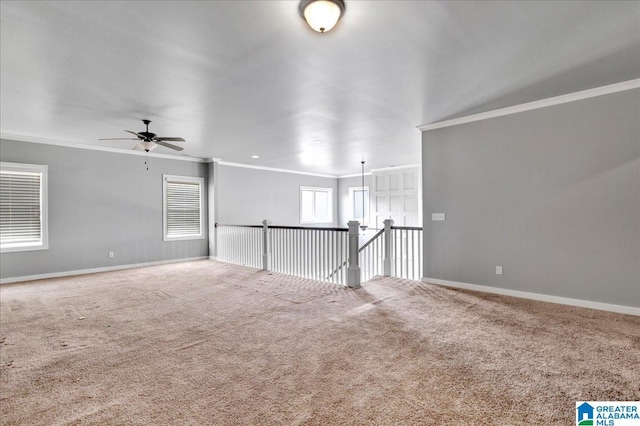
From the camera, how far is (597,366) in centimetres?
230

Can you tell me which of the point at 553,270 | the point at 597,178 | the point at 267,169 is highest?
the point at 267,169

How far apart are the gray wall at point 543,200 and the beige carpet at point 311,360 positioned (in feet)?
1.49

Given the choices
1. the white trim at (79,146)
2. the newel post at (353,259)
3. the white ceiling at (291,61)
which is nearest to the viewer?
the white ceiling at (291,61)

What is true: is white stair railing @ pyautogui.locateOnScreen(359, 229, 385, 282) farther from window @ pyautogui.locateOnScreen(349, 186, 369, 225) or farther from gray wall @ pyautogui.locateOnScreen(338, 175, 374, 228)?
gray wall @ pyautogui.locateOnScreen(338, 175, 374, 228)

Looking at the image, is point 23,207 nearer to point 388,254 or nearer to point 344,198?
point 388,254

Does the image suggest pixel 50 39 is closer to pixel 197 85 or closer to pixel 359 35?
pixel 197 85

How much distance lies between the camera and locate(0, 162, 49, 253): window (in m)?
5.32

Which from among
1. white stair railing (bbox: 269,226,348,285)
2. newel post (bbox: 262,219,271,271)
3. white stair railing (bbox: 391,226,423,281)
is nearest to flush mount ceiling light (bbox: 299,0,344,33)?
white stair railing (bbox: 269,226,348,285)

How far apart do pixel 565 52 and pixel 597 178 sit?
172 centimetres

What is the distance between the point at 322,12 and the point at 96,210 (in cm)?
636

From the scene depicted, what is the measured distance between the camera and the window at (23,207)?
17.5 feet

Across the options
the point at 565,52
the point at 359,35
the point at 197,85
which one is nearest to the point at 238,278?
the point at 197,85

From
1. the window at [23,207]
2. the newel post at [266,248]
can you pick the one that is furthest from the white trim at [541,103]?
the window at [23,207]

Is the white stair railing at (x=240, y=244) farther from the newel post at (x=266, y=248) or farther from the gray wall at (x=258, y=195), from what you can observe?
the gray wall at (x=258, y=195)
